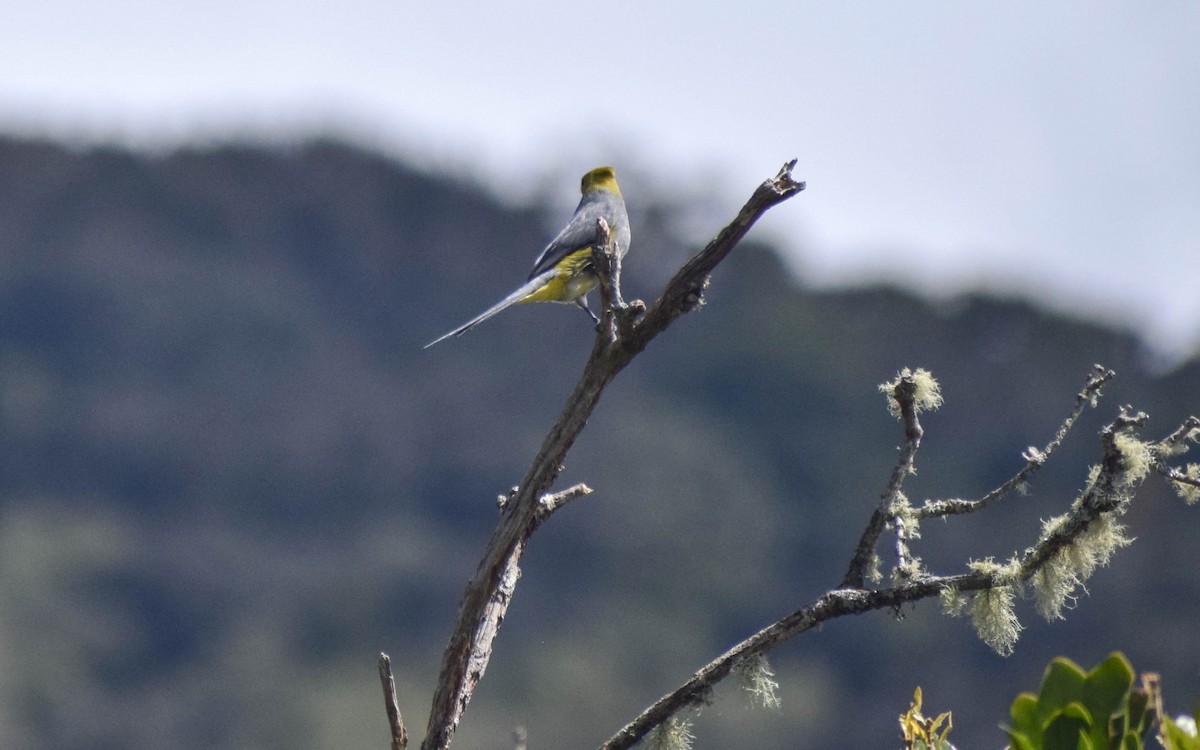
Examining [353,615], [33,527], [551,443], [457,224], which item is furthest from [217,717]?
[551,443]

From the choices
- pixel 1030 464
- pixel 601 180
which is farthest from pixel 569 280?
pixel 1030 464

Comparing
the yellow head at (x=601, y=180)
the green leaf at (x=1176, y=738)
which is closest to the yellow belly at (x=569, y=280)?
the yellow head at (x=601, y=180)

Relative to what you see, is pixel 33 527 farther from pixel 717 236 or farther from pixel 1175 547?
pixel 717 236

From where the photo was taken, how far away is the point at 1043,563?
313 centimetres

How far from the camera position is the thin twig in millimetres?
3152

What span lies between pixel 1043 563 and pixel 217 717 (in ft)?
126

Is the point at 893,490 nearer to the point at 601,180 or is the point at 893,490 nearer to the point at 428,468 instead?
the point at 601,180

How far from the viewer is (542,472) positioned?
324 cm

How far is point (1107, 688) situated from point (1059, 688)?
0.26 feet

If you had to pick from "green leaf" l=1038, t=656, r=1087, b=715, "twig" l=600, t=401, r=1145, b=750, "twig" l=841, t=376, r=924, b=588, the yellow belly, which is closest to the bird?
the yellow belly

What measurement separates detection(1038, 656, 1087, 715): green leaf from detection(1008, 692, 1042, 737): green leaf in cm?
1

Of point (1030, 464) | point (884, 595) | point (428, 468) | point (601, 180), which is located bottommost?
point (884, 595)

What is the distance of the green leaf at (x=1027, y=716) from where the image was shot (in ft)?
8.11

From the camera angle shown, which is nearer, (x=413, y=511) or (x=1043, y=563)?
(x=1043, y=563)
